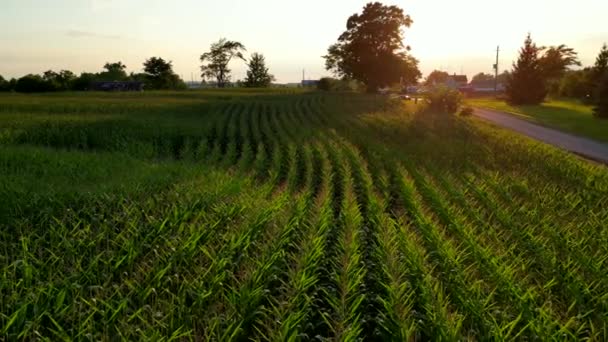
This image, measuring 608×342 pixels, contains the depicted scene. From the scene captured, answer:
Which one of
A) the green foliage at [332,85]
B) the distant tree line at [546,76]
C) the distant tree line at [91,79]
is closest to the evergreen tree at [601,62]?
the distant tree line at [546,76]

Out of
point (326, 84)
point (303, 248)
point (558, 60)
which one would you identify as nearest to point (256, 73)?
point (326, 84)

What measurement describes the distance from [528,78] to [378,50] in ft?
65.0

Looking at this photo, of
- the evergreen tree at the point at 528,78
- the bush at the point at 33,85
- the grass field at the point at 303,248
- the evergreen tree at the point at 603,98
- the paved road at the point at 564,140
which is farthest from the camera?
the bush at the point at 33,85

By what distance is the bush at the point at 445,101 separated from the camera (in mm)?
33219

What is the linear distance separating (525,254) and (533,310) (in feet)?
6.78

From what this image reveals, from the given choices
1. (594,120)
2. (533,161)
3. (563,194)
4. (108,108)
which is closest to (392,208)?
(563,194)

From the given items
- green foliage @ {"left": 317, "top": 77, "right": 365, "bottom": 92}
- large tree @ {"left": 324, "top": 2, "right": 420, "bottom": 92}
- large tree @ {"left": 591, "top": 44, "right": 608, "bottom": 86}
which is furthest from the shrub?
large tree @ {"left": 591, "top": 44, "right": 608, "bottom": 86}

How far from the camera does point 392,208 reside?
952 centimetres

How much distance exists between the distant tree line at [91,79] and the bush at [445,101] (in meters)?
42.4

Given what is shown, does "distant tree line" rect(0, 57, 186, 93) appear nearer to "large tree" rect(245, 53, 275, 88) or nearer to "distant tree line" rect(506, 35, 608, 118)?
"large tree" rect(245, 53, 275, 88)

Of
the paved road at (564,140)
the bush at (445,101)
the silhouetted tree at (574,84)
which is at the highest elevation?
the silhouetted tree at (574,84)

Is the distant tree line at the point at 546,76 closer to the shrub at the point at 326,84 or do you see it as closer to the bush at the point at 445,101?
the bush at the point at 445,101

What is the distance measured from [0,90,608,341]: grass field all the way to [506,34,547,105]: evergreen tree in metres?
34.3

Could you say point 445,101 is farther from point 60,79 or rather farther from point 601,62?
point 60,79
